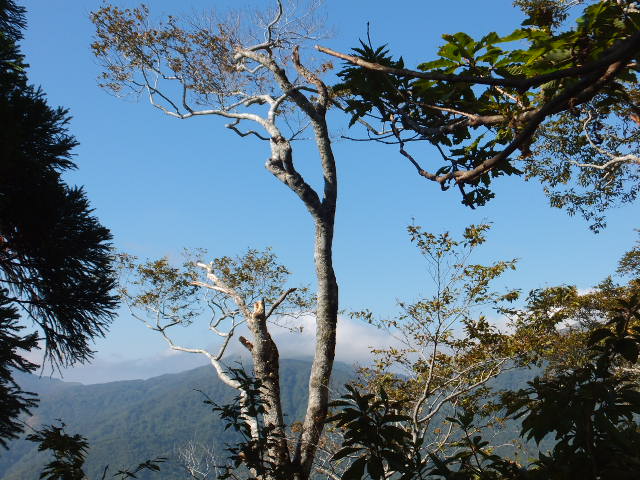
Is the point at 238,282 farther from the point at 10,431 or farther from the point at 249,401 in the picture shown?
the point at 249,401

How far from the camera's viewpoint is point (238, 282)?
47.0 feet

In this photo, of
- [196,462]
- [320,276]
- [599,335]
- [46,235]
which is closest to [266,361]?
[320,276]

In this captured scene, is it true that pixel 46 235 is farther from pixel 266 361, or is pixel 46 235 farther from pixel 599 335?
pixel 599 335

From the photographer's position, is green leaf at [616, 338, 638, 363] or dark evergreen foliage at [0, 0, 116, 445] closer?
green leaf at [616, 338, 638, 363]

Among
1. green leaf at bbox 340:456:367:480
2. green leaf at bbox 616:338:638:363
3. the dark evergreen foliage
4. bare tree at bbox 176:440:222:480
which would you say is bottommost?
bare tree at bbox 176:440:222:480

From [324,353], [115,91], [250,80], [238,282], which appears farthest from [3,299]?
[238,282]

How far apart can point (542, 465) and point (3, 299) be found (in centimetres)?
462

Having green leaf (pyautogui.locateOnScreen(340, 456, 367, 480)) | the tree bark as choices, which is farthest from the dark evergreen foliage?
green leaf (pyautogui.locateOnScreen(340, 456, 367, 480))

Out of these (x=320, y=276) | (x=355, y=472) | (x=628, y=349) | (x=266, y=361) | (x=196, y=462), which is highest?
(x=320, y=276)

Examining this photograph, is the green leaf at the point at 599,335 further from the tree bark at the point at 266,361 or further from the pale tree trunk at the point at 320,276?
the tree bark at the point at 266,361

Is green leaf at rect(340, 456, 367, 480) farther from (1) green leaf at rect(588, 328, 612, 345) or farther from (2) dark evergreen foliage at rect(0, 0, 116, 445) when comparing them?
(2) dark evergreen foliage at rect(0, 0, 116, 445)

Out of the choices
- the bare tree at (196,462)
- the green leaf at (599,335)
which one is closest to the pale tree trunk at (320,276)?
the bare tree at (196,462)

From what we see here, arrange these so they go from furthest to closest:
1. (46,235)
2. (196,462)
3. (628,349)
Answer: (196,462)
(46,235)
(628,349)

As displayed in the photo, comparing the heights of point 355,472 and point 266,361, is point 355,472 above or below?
below
